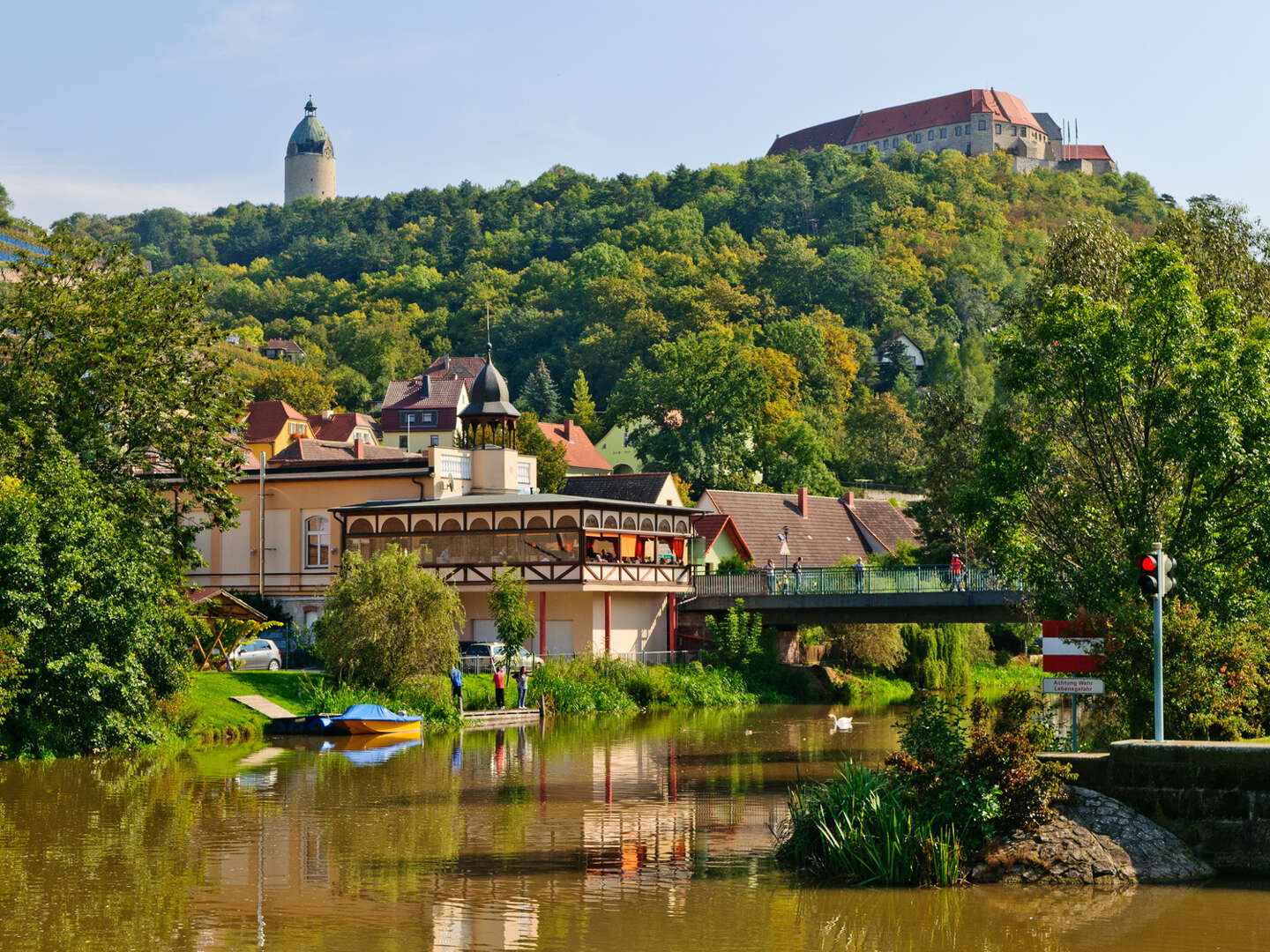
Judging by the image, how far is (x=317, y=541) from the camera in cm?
5397

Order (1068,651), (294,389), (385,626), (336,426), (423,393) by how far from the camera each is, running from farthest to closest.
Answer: (423,393) < (294,389) < (336,426) < (385,626) < (1068,651)

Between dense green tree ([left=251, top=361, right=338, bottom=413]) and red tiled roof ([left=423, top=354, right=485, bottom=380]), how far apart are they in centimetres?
900

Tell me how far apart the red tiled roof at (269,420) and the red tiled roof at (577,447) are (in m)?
17.2

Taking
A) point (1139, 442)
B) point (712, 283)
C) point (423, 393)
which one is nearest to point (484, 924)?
point (1139, 442)

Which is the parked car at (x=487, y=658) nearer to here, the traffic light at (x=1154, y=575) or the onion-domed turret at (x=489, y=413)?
the onion-domed turret at (x=489, y=413)

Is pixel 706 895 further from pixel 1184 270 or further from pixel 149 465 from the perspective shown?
Answer: pixel 149 465

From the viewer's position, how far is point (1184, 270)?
22.8 meters

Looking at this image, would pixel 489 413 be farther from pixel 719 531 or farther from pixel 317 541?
pixel 719 531

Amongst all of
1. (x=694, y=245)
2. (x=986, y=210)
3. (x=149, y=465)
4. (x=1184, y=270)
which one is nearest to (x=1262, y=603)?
(x=1184, y=270)

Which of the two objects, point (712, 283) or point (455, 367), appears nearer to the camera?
point (712, 283)

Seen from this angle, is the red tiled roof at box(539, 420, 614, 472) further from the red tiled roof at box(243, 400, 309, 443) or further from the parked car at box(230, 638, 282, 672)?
the parked car at box(230, 638, 282, 672)

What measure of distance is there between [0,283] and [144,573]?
31.8 feet

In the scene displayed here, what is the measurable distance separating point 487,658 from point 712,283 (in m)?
89.5

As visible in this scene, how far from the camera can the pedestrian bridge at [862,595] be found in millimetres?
46625
